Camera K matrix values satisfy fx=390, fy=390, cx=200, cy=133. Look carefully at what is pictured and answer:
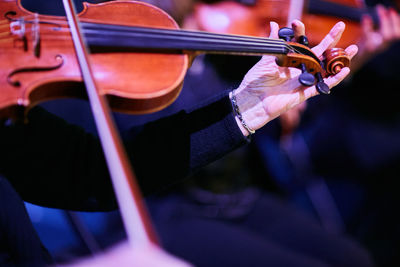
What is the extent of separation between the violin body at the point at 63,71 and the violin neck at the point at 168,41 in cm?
1

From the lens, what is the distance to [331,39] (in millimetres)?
612

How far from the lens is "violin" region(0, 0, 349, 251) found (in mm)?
496

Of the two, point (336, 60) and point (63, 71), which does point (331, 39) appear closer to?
point (336, 60)

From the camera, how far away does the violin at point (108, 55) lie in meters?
0.50

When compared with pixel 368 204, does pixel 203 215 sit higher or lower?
higher

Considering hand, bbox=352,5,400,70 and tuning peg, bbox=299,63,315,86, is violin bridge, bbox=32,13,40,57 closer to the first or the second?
tuning peg, bbox=299,63,315,86

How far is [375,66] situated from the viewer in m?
1.81

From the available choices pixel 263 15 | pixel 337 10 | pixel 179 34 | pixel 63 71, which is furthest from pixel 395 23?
pixel 63 71

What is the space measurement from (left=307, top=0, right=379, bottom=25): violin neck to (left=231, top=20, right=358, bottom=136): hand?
0.65 metres

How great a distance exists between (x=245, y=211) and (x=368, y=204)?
77 centimetres

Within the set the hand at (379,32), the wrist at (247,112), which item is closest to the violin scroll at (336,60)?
the wrist at (247,112)

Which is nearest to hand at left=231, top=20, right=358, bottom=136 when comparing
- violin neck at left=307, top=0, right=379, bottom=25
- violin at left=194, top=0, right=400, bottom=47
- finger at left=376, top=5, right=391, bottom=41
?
violin at left=194, top=0, right=400, bottom=47

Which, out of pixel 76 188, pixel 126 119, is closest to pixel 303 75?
pixel 76 188

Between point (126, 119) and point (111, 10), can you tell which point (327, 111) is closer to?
point (126, 119)
